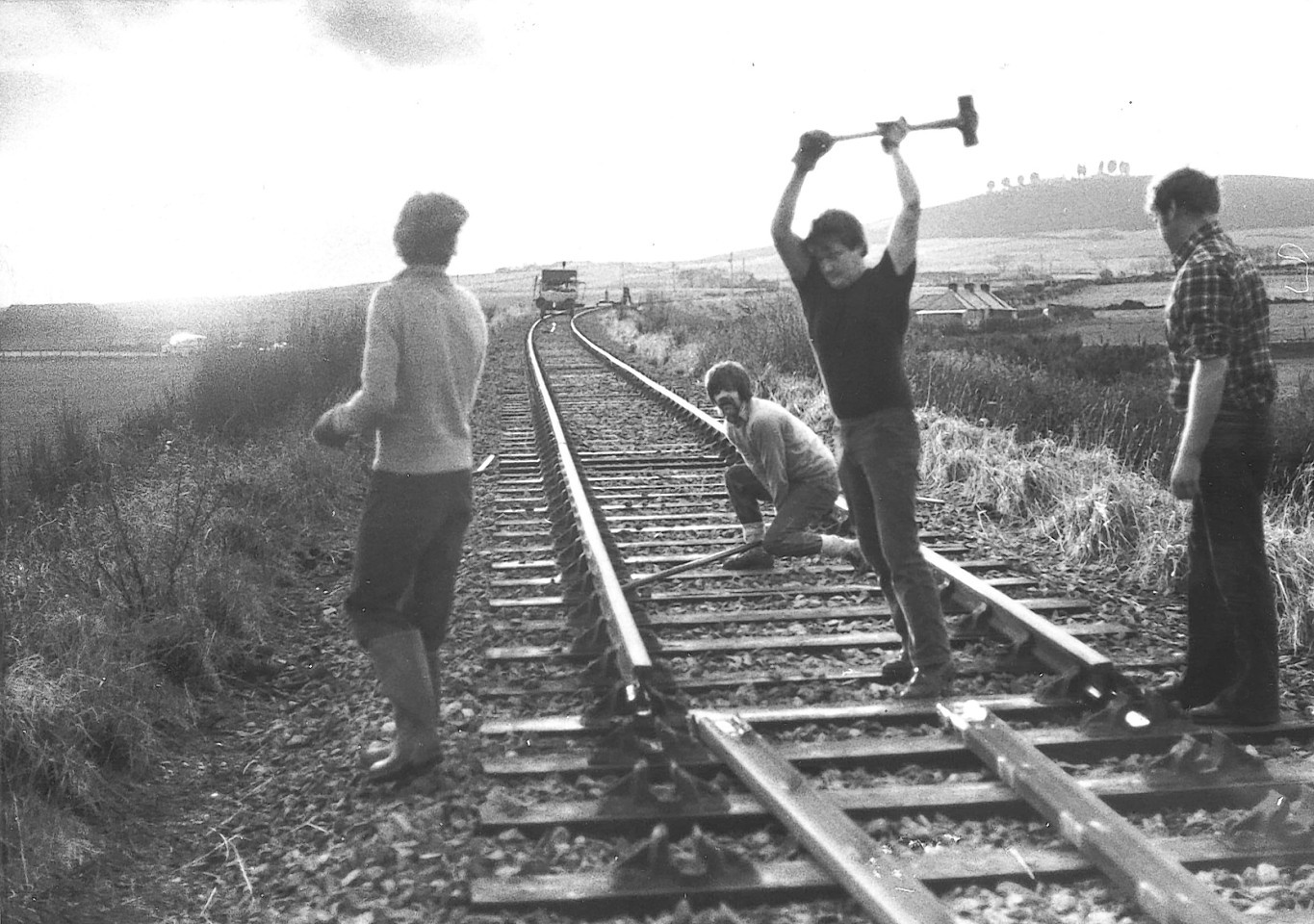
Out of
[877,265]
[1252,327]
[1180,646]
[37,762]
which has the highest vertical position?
[877,265]

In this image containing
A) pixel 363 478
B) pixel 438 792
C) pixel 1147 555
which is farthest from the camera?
pixel 363 478

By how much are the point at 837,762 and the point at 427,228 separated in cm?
218

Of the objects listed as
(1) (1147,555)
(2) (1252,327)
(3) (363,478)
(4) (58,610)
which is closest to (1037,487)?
(1) (1147,555)

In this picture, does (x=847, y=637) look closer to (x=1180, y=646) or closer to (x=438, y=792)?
(x=1180, y=646)

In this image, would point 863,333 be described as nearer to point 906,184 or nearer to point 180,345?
point 906,184

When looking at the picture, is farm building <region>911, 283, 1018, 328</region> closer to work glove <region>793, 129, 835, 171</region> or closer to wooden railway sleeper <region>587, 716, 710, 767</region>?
work glove <region>793, 129, 835, 171</region>

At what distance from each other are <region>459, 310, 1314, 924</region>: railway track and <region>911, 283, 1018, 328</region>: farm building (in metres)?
28.1

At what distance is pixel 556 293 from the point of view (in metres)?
48.2

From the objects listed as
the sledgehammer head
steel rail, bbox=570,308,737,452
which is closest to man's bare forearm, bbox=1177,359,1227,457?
the sledgehammer head

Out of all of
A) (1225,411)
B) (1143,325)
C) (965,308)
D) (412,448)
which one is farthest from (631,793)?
(965,308)

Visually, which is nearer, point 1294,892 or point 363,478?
point 1294,892

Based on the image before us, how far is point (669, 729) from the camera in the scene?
12.8 ft

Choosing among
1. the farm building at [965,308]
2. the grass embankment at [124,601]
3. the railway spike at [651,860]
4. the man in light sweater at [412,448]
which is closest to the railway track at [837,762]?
the railway spike at [651,860]

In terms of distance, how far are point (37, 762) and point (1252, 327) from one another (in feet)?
14.2
